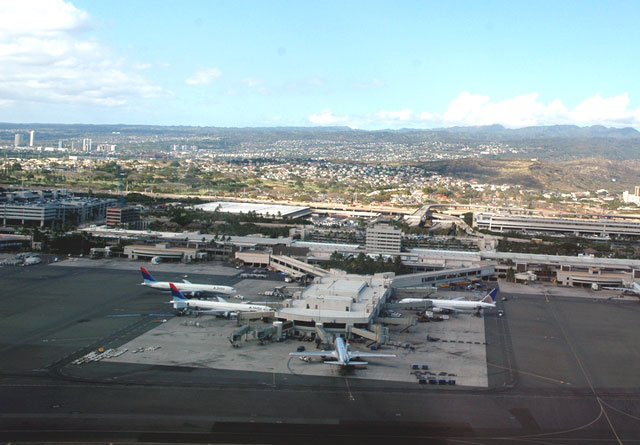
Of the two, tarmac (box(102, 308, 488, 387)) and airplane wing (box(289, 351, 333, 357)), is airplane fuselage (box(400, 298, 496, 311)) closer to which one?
tarmac (box(102, 308, 488, 387))

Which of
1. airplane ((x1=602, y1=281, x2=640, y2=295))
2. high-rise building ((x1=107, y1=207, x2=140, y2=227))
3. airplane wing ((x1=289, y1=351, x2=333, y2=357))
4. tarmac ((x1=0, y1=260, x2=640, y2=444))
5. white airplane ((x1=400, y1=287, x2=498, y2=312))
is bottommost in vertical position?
tarmac ((x1=0, y1=260, x2=640, y2=444))

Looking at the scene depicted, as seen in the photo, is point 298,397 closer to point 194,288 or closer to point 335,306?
point 335,306

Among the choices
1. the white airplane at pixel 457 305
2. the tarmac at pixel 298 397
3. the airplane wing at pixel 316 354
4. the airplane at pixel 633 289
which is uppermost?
the airplane at pixel 633 289

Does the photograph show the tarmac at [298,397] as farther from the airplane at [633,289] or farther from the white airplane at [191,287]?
the airplane at [633,289]

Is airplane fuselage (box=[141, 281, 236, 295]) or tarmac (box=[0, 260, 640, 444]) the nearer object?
tarmac (box=[0, 260, 640, 444])

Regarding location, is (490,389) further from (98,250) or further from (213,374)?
(98,250)

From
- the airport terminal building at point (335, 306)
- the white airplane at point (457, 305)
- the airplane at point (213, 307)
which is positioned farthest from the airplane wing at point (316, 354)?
the white airplane at point (457, 305)

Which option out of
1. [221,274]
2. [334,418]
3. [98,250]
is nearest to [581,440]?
[334,418]

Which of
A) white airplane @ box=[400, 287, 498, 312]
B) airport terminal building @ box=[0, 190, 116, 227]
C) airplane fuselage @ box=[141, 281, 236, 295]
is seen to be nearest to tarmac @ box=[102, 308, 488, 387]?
white airplane @ box=[400, 287, 498, 312]

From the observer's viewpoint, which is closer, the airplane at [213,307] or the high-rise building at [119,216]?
the airplane at [213,307]
